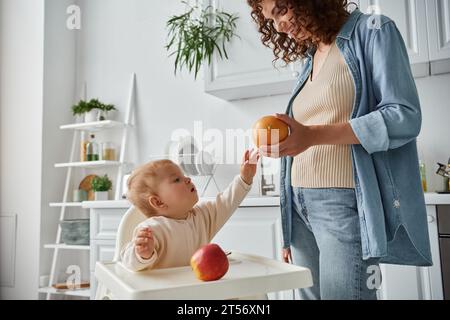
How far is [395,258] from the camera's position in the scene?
822 millimetres

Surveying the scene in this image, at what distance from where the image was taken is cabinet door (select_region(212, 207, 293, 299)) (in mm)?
1693

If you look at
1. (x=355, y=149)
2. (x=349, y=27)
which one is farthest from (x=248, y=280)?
(x=349, y=27)

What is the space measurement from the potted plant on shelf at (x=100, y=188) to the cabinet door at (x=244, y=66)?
36.2 inches

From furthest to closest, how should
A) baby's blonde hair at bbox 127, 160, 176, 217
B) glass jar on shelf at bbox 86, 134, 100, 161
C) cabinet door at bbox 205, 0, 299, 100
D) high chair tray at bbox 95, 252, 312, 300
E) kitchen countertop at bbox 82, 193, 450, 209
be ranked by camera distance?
1. glass jar on shelf at bbox 86, 134, 100, 161
2. cabinet door at bbox 205, 0, 299, 100
3. kitchen countertop at bbox 82, 193, 450, 209
4. baby's blonde hair at bbox 127, 160, 176, 217
5. high chair tray at bbox 95, 252, 312, 300

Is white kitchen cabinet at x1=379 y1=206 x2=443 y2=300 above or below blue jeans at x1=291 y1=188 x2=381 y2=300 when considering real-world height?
below

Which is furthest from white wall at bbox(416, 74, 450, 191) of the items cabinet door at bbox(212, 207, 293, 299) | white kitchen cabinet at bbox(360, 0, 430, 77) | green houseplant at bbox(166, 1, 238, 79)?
green houseplant at bbox(166, 1, 238, 79)

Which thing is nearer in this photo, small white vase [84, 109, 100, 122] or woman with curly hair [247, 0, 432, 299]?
woman with curly hair [247, 0, 432, 299]

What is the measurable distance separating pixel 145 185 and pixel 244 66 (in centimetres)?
110

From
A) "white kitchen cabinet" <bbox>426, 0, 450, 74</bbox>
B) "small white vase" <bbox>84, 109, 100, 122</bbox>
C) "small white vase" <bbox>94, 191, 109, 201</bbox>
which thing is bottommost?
"small white vase" <bbox>94, 191, 109, 201</bbox>

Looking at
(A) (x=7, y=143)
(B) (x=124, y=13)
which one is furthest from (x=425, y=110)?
(A) (x=7, y=143)

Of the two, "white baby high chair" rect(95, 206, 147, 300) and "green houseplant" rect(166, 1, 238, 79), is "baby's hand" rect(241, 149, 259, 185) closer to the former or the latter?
"white baby high chair" rect(95, 206, 147, 300)

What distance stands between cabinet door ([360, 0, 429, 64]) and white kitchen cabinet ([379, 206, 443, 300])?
2.02 ft

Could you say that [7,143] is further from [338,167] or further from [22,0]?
[338,167]

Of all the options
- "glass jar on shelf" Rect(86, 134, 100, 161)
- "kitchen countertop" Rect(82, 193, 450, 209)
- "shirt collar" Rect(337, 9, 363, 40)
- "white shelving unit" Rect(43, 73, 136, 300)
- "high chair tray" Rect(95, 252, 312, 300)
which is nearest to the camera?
"high chair tray" Rect(95, 252, 312, 300)
